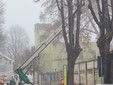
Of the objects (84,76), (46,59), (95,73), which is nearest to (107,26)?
(95,73)

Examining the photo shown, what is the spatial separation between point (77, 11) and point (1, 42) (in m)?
37.8

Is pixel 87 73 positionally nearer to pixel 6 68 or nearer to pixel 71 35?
pixel 6 68

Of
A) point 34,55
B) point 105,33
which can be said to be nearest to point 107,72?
point 105,33

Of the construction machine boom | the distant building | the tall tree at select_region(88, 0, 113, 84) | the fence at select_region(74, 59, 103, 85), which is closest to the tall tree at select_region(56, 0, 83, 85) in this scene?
the construction machine boom

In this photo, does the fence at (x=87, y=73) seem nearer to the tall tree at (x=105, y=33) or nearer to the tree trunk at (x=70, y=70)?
the tree trunk at (x=70, y=70)

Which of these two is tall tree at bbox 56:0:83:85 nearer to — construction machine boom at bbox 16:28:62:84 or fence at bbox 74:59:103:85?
construction machine boom at bbox 16:28:62:84

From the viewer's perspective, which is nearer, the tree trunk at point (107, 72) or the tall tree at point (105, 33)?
the tree trunk at point (107, 72)

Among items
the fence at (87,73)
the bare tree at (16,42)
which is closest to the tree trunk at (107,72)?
the fence at (87,73)

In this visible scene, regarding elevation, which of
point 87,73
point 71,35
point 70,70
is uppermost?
point 71,35

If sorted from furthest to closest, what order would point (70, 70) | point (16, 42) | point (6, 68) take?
1. point (16, 42)
2. point (6, 68)
3. point (70, 70)

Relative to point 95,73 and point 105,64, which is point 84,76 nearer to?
point 95,73

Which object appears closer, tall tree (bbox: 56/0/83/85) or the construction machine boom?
tall tree (bbox: 56/0/83/85)

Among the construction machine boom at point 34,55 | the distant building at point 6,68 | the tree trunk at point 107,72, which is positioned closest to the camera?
the tree trunk at point 107,72

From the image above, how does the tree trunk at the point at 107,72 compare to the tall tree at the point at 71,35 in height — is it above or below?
below
